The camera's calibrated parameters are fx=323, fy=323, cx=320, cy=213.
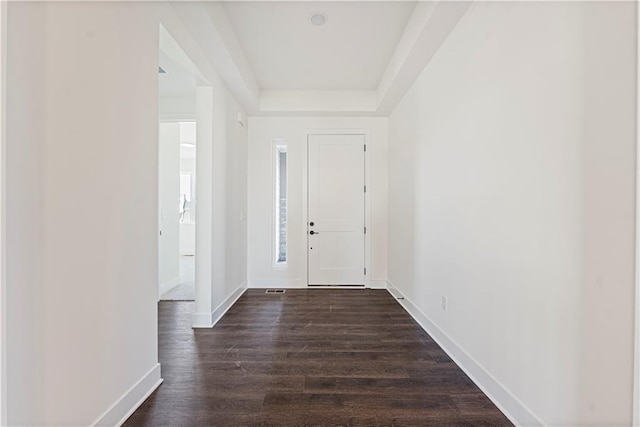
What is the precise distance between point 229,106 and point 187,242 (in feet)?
20.4

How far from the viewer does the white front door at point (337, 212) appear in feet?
15.8

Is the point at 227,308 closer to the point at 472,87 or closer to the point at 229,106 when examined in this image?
the point at 229,106

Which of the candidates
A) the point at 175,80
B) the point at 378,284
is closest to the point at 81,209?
the point at 175,80

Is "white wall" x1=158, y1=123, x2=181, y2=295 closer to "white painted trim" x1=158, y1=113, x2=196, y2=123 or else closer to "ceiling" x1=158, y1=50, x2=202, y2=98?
"white painted trim" x1=158, y1=113, x2=196, y2=123

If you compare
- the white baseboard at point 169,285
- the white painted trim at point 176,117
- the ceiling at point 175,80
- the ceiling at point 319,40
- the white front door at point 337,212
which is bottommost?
the white baseboard at point 169,285

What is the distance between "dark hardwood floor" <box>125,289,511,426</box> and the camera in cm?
176

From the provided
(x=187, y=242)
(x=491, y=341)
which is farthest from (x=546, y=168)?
(x=187, y=242)

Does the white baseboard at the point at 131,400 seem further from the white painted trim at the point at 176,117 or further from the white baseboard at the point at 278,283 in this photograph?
the white painted trim at the point at 176,117

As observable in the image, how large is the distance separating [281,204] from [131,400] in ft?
11.2

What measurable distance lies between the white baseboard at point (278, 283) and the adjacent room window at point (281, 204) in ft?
0.96

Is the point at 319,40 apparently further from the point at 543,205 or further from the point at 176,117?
the point at 543,205

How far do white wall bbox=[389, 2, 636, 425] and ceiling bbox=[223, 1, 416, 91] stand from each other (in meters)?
0.73

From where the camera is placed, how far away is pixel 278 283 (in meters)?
4.78

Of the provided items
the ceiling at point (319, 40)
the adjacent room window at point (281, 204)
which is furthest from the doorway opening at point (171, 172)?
the adjacent room window at point (281, 204)
